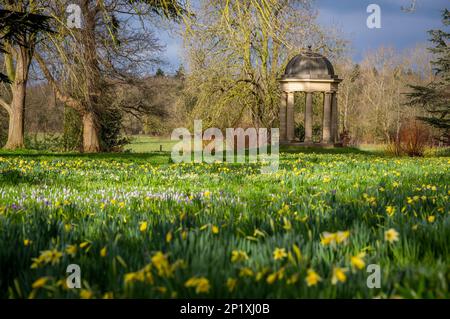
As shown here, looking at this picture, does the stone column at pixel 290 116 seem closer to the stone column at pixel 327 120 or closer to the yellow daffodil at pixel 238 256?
the stone column at pixel 327 120

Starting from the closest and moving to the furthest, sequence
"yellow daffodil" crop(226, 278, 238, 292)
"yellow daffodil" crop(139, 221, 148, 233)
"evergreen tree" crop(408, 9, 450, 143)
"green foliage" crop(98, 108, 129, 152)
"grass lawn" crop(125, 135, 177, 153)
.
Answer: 1. "yellow daffodil" crop(226, 278, 238, 292)
2. "yellow daffodil" crop(139, 221, 148, 233)
3. "green foliage" crop(98, 108, 129, 152)
4. "evergreen tree" crop(408, 9, 450, 143)
5. "grass lawn" crop(125, 135, 177, 153)

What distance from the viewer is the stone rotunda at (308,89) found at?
2861 cm

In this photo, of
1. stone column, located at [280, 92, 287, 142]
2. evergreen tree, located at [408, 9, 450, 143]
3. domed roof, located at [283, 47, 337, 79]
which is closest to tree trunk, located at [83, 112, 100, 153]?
stone column, located at [280, 92, 287, 142]

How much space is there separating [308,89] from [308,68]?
1.35 metres

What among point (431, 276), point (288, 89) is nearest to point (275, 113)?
point (288, 89)

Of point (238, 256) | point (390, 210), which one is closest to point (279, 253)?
point (238, 256)

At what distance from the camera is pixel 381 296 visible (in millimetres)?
1753

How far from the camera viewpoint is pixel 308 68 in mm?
28969

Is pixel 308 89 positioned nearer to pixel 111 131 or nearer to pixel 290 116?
pixel 290 116

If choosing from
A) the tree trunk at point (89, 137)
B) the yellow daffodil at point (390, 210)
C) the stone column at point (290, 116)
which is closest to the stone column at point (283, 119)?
the stone column at point (290, 116)

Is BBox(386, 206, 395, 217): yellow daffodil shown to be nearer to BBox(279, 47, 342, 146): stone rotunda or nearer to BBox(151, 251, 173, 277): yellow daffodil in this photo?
BBox(151, 251, 173, 277): yellow daffodil

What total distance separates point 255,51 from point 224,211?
26.5 m

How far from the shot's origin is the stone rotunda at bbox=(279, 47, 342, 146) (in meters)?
28.6
